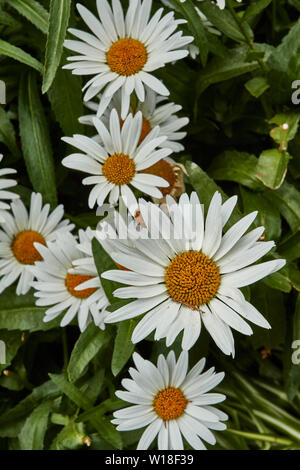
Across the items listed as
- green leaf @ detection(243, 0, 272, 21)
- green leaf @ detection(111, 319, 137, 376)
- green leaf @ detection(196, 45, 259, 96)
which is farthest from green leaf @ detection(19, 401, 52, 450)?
green leaf @ detection(243, 0, 272, 21)

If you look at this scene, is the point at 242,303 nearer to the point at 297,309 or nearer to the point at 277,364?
the point at 297,309

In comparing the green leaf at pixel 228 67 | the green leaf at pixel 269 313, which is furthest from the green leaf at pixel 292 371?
the green leaf at pixel 228 67

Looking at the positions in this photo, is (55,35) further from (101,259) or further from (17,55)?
(101,259)

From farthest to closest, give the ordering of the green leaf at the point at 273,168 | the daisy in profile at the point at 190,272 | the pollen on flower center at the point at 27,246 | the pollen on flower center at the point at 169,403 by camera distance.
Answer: the pollen on flower center at the point at 27,246 → the green leaf at the point at 273,168 → the pollen on flower center at the point at 169,403 → the daisy in profile at the point at 190,272

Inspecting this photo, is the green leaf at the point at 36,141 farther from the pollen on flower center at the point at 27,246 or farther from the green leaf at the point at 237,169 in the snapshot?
the green leaf at the point at 237,169

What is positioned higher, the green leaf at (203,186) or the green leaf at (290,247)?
the green leaf at (203,186)
